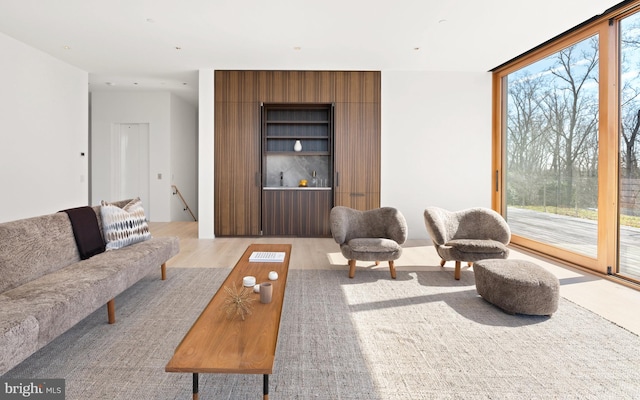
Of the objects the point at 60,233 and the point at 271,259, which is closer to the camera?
the point at 60,233

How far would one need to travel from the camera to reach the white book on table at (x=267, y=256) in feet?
9.79

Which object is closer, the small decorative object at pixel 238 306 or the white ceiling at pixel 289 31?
the small decorative object at pixel 238 306

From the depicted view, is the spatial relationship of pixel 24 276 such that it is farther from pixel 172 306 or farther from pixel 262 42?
pixel 262 42

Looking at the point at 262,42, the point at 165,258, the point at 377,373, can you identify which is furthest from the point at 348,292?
Result: the point at 262,42

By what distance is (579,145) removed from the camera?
4.44 m

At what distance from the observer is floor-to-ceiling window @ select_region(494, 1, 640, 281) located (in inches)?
151

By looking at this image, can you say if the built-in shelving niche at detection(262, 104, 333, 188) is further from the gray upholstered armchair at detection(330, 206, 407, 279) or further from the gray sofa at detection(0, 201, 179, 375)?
the gray sofa at detection(0, 201, 179, 375)

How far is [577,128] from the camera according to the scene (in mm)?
4488

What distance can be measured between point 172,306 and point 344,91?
452 centimetres

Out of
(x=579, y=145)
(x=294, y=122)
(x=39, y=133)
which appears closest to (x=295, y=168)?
(x=294, y=122)

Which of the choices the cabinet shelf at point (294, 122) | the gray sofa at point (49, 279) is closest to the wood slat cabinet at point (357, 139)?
the cabinet shelf at point (294, 122)

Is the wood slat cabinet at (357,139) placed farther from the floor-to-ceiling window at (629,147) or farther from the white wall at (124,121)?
the white wall at (124,121)

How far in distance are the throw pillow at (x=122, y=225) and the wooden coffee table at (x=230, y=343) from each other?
1680 millimetres

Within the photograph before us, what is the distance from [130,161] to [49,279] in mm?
6355
